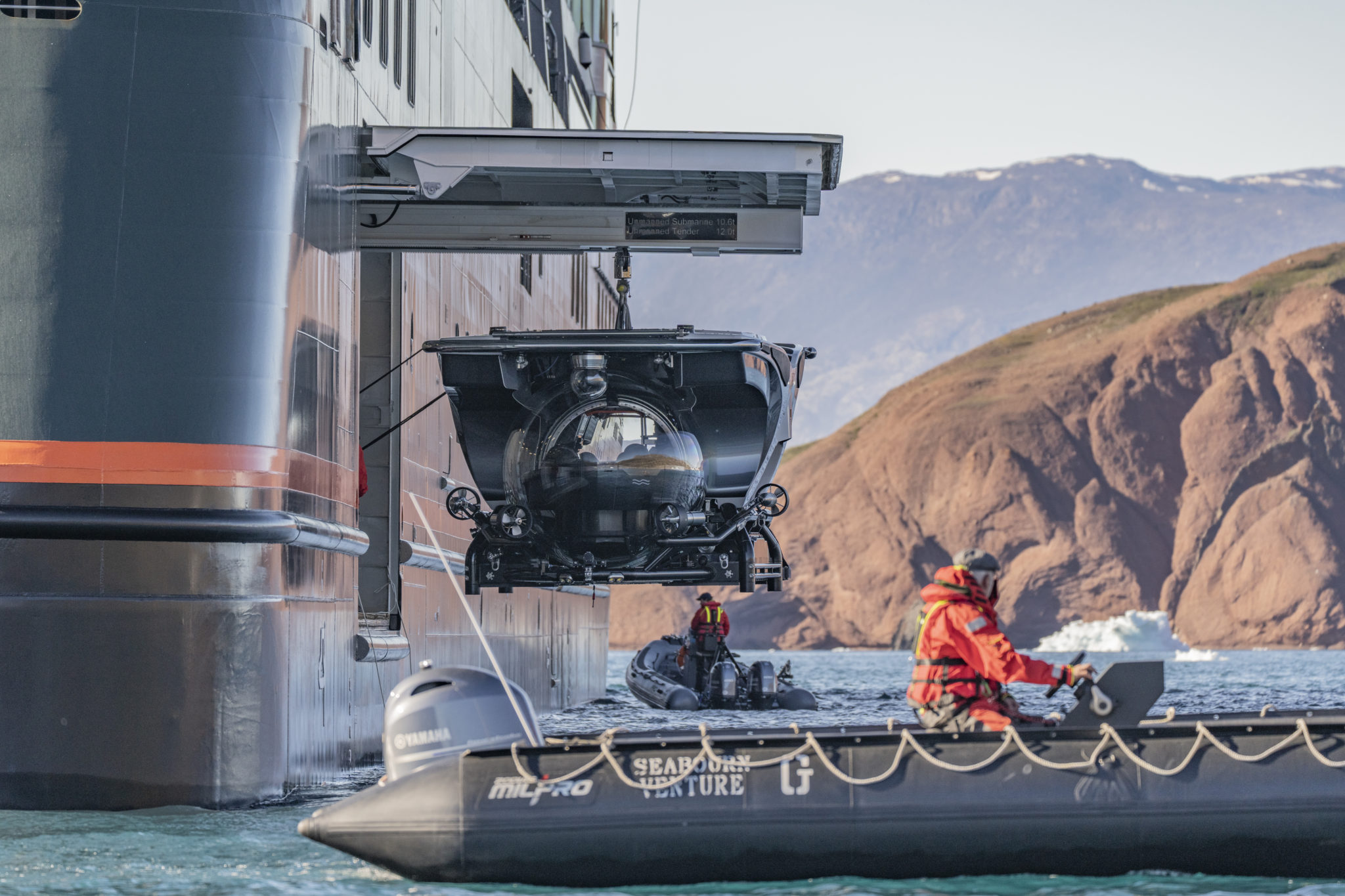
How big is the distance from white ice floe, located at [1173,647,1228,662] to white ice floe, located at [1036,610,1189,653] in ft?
4.45

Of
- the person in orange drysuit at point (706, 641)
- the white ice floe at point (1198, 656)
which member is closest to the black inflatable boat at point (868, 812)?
the person in orange drysuit at point (706, 641)

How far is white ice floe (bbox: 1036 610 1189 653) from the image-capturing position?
8319 centimetres

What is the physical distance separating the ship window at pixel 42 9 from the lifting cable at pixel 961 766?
19.4 feet

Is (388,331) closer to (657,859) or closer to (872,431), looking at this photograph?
(657,859)

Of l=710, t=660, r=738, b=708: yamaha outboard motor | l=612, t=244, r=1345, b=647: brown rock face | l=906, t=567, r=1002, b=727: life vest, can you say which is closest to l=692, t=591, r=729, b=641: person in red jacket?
l=710, t=660, r=738, b=708: yamaha outboard motor

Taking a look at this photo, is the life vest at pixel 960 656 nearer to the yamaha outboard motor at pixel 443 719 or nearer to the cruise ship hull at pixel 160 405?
the yamaha outboard motor at pixel 443 719

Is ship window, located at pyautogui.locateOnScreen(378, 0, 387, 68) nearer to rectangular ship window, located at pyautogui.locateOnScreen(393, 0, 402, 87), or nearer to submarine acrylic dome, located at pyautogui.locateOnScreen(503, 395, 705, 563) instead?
rectangular ship window, located at pyautogui.locateOnScreen(393, 0, 402, 87)

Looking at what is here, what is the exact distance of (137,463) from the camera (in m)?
10.5

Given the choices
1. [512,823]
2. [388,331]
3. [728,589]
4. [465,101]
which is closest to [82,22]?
[388,331]

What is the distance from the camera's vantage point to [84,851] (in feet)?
29.9

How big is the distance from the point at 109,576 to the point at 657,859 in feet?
13.9

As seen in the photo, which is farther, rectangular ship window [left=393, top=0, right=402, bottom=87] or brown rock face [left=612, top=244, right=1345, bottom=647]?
brown rock face [left=612, top=244, right=1345, bottom=647]

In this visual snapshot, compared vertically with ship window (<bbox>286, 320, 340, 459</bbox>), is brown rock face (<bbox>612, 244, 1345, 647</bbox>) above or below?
above

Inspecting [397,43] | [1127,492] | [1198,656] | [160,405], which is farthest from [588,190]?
[1127,492]
